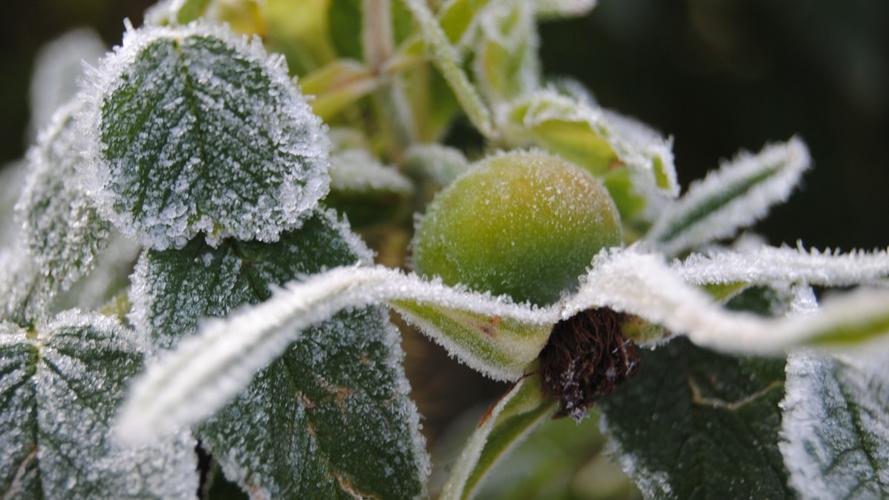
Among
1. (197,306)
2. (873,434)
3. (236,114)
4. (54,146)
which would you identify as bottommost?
(873,434)

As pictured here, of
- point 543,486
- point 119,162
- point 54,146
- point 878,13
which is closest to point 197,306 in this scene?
point 119,162

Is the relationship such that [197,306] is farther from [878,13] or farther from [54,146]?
[878,13]

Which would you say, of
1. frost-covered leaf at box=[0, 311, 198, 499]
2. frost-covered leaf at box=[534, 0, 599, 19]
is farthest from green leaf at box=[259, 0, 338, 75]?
frost-covered leaf at box=[0, 311, 198, 499]

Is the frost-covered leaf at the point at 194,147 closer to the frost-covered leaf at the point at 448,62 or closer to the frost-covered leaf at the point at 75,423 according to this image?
the frost-covered leaf at the point at 75,423

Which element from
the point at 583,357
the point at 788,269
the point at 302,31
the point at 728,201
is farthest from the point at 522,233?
the point at 302,31

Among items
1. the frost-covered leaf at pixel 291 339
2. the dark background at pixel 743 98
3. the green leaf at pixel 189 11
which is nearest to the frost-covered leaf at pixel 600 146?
the frost-covered leaf at pixel 291 339
